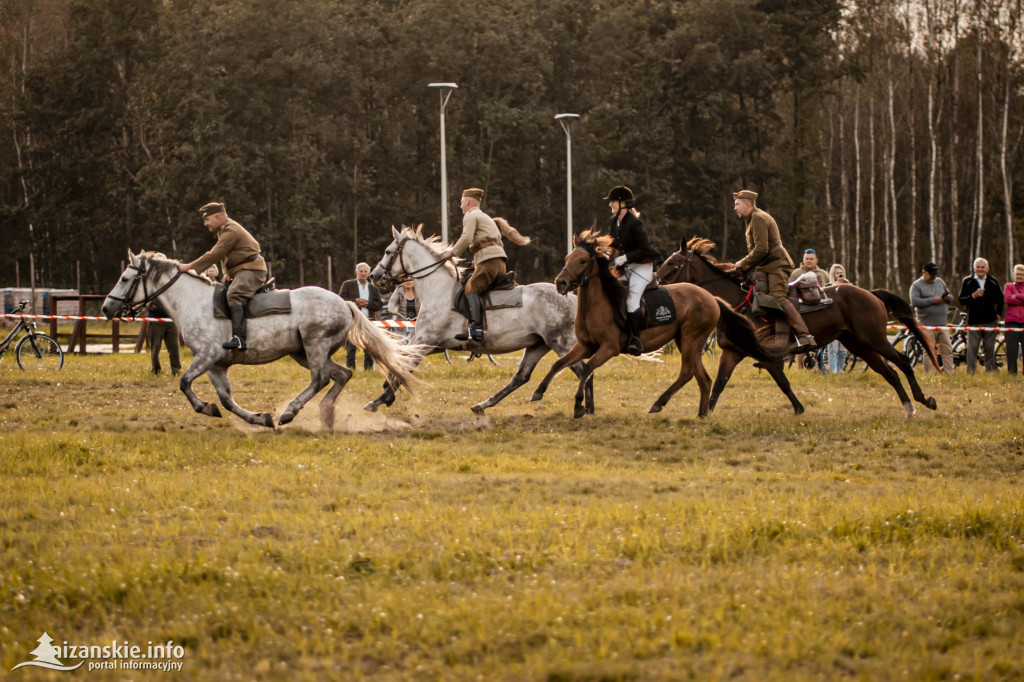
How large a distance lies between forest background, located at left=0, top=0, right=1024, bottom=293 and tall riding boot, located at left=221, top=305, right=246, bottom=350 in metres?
34.4

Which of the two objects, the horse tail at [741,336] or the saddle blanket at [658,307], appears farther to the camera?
the horse tail at [741,336]

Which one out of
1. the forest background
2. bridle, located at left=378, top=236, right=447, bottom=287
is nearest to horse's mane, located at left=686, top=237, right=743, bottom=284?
bridle, located at left=378, top=236, right=447, bottom=287

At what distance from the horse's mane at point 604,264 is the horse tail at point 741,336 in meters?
1.39

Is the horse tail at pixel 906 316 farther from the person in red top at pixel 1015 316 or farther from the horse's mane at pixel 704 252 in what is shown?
the person in red top at pixel 1015 316

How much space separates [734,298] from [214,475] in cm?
747

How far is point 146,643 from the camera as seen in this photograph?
5.47 metres

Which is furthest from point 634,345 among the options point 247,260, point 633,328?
point 247,260

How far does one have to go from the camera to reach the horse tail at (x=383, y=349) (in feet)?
42.1

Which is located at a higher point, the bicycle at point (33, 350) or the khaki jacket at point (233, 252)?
the khaki jacket at point (233, 252)

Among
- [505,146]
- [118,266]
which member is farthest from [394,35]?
[118,266]

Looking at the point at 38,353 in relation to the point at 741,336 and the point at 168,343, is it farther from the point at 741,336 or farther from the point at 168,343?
the point at 741,336

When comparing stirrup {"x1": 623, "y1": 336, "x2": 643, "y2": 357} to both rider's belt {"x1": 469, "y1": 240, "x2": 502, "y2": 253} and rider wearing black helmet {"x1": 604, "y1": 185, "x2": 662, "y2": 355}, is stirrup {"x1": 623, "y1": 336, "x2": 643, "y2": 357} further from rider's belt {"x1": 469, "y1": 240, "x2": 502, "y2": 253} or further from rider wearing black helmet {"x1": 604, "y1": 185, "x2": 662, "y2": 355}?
rider's belt {"x1": 469, "y1": 240, "x2": 502, "y2": 253}

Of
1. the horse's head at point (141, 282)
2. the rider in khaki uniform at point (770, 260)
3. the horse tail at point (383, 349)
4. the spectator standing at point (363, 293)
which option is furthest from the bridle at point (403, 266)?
the spectator standing at point (363, 293)

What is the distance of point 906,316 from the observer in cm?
1430
